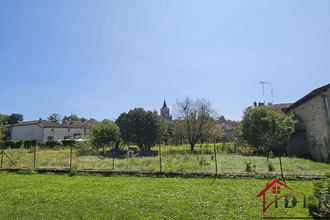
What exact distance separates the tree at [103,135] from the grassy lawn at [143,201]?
12159mm

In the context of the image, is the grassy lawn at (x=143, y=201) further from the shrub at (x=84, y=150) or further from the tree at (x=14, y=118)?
the tree at (x=14, y=118)

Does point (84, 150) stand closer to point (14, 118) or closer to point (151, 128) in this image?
point (151, 128)

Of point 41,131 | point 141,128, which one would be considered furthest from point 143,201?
point 41,131

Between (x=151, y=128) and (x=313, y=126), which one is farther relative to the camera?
(x=151, y=128)

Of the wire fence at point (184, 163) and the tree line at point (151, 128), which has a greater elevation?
the tree line at point (151, 128)

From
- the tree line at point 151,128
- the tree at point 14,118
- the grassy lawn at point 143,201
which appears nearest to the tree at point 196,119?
the tree line at point 151,128

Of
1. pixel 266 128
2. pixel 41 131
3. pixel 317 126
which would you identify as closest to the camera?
pixel 317 126

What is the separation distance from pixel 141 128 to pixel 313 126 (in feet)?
51.1

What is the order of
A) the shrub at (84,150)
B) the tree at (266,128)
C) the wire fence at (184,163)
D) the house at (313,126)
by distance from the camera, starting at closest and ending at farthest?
the wire fence at (184,163), the house at (313,126), the tree at (266,128), the shrub at (84,150)

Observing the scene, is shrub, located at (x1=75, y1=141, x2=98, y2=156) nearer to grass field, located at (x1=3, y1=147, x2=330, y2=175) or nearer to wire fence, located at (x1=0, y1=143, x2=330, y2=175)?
wire fence, located at (x1=0, y1=143, x2=330, y2=175)

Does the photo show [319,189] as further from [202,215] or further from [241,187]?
[202,215]

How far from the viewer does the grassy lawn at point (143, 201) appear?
13.8ft

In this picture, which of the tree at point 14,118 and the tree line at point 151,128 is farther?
the tree at point 14,118

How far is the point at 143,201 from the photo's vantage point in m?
5.02
